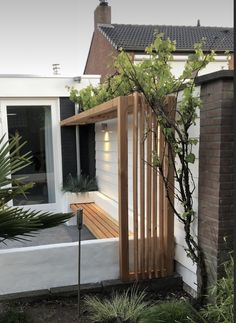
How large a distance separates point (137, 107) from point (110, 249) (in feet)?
5.45

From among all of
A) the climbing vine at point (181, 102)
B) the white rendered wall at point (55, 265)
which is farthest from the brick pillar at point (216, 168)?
the white rendered wall at point (55, 265)

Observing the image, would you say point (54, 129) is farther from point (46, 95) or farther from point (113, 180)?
point (113, 180)

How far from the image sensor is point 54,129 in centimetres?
799

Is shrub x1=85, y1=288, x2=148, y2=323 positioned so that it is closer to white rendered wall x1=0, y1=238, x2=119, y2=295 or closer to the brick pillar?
white rendered wall x1=0, y1=238, x2=119, y2=295

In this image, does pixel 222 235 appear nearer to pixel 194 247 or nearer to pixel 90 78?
pixel 194 247

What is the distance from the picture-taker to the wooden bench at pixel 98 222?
16.8 feet

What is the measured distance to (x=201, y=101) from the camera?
134 inches

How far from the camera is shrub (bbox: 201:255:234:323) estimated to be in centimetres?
277

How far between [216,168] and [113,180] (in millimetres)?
3618

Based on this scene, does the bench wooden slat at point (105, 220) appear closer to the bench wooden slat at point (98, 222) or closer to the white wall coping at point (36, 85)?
the bench wooden slat at point (98, 222)

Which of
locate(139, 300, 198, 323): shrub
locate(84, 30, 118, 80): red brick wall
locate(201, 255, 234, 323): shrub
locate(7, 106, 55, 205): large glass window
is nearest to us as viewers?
locate(201, 255, 234, 323): shrub

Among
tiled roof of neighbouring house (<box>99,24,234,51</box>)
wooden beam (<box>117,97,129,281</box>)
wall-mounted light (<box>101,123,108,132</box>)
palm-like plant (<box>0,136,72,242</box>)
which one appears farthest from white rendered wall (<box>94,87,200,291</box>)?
tiled roof of neighbouring house (<box>99,24,234,51</box>)

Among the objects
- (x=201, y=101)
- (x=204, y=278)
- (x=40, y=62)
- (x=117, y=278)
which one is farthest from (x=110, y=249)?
(x=40, y=62)

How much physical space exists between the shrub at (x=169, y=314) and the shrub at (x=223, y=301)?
0.43 feet
